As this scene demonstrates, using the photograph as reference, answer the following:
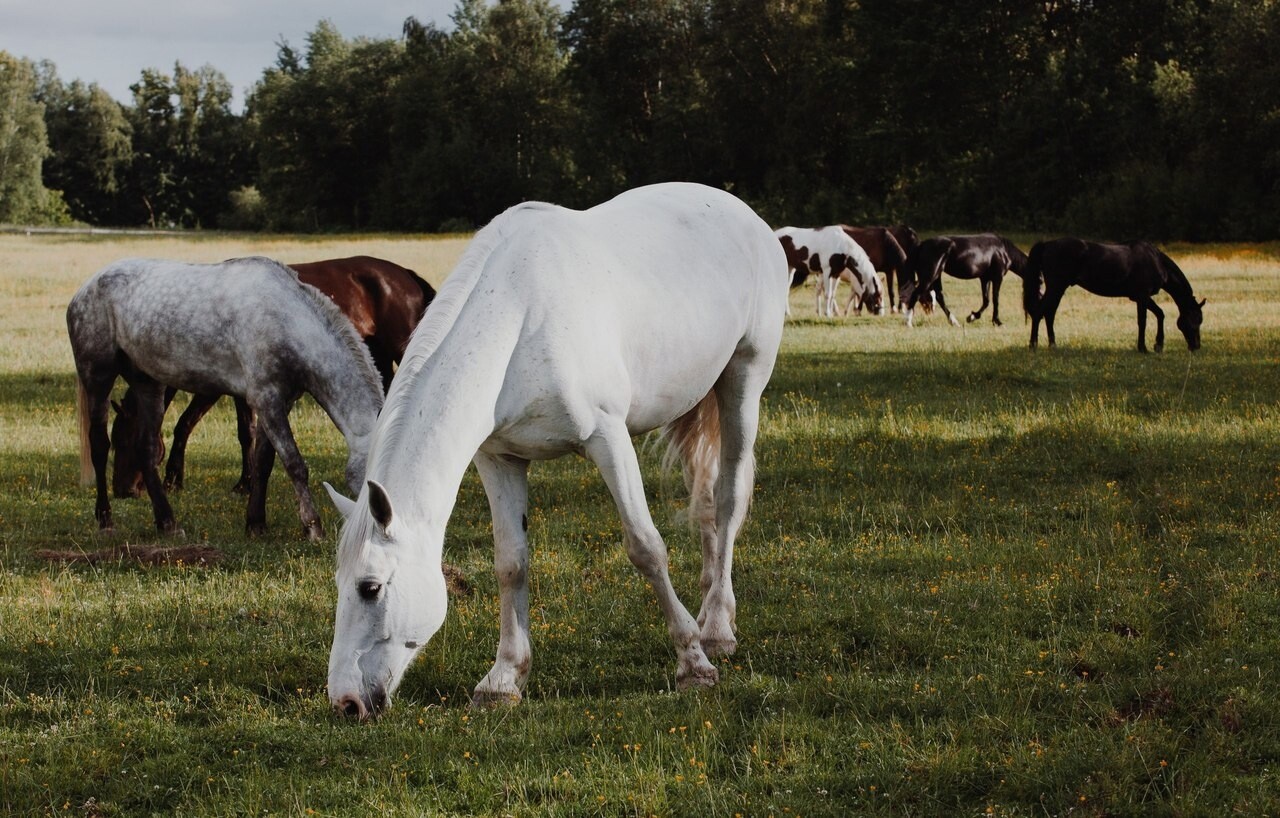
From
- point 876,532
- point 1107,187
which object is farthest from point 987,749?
point 1107,187

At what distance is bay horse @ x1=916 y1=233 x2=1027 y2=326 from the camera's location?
69.9ft

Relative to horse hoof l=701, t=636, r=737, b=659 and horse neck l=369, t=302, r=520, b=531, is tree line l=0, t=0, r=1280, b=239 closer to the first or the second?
horse hoof l=701, t=636, r=737, b=659

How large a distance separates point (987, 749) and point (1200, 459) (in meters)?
6.04

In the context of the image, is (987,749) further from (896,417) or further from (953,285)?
(953,285)

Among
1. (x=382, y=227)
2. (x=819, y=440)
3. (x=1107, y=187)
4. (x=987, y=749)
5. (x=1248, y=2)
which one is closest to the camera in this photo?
(x=987, y=749)

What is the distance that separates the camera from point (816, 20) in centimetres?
5862

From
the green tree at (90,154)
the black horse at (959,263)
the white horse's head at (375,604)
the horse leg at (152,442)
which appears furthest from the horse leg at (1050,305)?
the green tree at (90,154)

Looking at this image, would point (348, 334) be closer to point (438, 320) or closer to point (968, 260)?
point (438, 320)

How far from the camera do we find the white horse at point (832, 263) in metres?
22.8

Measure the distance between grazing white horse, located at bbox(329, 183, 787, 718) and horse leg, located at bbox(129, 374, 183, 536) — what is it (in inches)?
160

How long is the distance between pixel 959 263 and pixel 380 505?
19.1m

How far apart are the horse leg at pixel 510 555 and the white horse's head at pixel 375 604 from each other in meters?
0.86

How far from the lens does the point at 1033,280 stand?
16.9 meters

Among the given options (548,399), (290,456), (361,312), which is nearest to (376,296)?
(361,312)
